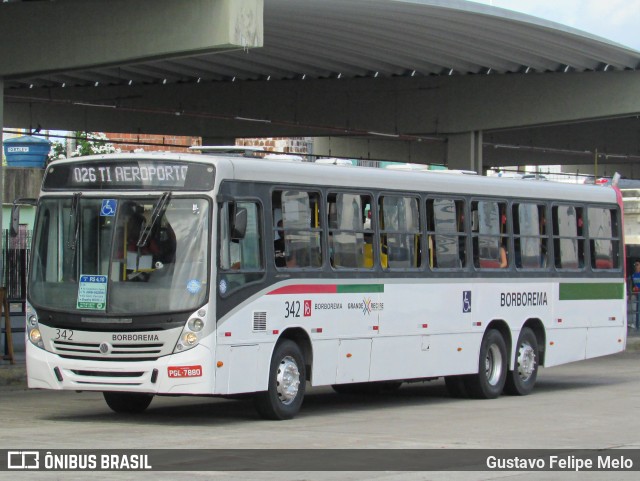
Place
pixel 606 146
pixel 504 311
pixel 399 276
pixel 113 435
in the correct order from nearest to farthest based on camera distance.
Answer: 1. pixel 113 435
2. pixel 399 276
3. pixel 504 311
4. pixel 606 146

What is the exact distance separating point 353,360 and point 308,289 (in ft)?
4.00

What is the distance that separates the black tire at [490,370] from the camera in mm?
18797

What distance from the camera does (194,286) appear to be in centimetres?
1434

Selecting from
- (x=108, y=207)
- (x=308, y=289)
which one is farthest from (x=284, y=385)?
(x=108, y=207)

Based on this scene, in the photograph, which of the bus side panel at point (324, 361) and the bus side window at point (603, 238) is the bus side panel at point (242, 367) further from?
the bus side window at point (603, 238)

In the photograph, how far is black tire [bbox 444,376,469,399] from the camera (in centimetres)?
1897

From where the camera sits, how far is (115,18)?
19.7 meters

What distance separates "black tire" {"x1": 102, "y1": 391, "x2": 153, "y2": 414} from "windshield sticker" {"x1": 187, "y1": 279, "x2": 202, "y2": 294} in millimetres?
2250

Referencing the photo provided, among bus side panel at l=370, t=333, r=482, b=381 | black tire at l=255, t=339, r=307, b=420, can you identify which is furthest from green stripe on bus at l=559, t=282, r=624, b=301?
black tire at l=255, t=339, r=307, b=420

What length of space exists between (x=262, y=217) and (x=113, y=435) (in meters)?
3.09

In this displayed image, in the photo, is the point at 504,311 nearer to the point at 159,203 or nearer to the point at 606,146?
the point at 159,203

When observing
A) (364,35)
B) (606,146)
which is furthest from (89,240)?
(606,146)

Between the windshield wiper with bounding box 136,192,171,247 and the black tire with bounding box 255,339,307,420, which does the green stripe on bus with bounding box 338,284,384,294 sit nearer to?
the black tire with bounding box 255,339,307,420

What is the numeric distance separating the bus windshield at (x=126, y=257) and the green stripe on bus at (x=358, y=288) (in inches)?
93.9
